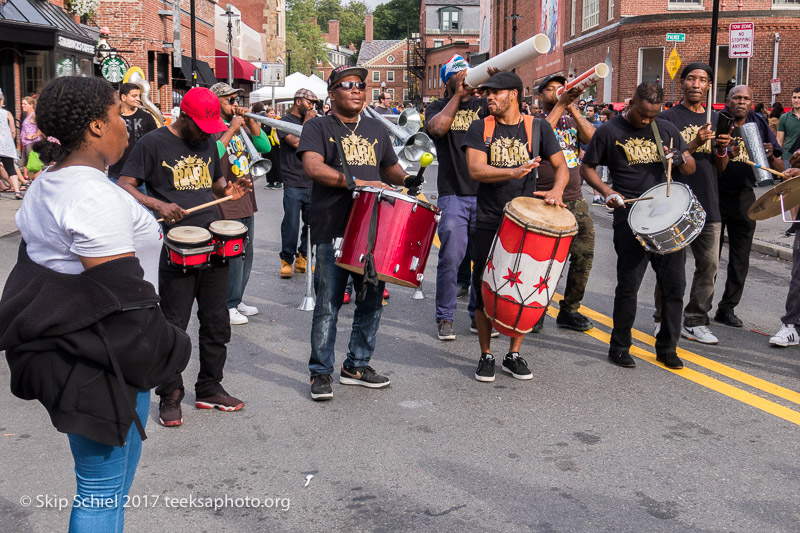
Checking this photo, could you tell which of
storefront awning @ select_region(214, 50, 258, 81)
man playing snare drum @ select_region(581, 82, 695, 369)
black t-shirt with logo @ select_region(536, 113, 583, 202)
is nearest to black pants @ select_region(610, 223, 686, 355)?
man playing snare drum @ select_region(581, 82, 695, 369)

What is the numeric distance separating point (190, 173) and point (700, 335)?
422cm

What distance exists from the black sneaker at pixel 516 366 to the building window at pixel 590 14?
34.3 m

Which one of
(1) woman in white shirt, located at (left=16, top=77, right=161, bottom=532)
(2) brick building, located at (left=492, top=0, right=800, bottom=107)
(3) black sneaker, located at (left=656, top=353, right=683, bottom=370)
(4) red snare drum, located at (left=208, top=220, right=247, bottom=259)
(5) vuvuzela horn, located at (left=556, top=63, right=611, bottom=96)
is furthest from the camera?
(2) brick building, located at (left=492, top=0, right=800, bottom=107)

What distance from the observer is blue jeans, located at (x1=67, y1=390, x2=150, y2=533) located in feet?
8.73

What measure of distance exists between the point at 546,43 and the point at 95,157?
3858mm

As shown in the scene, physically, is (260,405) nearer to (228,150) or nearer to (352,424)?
(352,424)

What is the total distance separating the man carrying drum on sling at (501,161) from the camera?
578cm

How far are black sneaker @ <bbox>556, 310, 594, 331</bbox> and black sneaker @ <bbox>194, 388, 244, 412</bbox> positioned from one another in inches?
126

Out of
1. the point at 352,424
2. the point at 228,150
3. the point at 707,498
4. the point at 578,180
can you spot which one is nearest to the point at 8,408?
the point at 352,424

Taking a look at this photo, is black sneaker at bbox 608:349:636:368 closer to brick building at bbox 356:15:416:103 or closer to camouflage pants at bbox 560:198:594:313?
camouflage pants at bbox 560:198:594:313

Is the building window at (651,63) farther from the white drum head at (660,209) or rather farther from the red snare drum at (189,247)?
the red snare drum at (189,247)

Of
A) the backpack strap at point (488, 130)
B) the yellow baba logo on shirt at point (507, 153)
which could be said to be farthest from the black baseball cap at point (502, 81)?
the yellow baba logo on shirt at point (507, 153)

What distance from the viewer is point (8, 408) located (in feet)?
17.1

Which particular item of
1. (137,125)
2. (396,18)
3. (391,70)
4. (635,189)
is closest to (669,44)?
(137,125)
